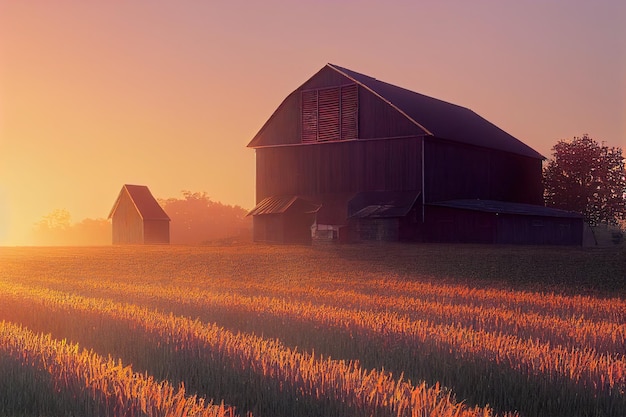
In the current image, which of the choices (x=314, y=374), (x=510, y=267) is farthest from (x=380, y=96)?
(x=314, y=374)

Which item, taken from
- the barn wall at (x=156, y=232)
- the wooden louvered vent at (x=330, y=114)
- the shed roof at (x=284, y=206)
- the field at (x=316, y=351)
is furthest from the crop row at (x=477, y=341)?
the barn wall at (x=156, y=232)

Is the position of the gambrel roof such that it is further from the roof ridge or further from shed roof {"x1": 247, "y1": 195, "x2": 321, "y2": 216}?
shed roof {"x1": 247, "y1": 195, "x2": 321, "y2": 216}

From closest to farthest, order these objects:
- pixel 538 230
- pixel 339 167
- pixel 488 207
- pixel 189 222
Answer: pixel 488 207 < pixel 538 230 < pixel 339 167 < pixel 189 222

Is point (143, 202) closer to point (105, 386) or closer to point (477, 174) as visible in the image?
point (477, 174)

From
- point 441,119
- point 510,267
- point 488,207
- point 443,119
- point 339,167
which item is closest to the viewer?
point 510,267

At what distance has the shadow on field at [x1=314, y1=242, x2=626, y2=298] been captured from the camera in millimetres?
24094

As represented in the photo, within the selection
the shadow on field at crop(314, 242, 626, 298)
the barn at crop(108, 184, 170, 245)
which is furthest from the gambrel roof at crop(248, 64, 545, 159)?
the barn at crop(108, 184, 170, 245)

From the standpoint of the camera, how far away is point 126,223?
6500cm

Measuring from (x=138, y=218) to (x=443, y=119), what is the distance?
28.6 m

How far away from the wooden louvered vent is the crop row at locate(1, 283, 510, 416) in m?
31.9

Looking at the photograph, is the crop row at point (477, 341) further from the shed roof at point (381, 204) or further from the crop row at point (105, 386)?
the shed roof at point (381, 204)

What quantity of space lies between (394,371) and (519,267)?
20.1 m

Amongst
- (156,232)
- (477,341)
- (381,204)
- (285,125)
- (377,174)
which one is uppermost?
(285,125)

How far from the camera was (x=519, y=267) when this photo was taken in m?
28.0
